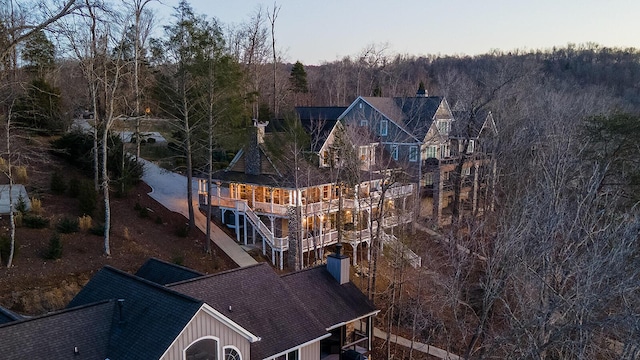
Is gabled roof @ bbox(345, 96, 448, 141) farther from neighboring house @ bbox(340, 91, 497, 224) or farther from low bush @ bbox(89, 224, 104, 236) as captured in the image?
low bush @ bbox(89, 224, 104, 236)

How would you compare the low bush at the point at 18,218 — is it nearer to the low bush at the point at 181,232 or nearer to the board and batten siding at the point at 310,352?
the low bush at the point at 181,232

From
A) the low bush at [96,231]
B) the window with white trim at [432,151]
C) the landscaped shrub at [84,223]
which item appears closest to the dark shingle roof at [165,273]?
the low bush at [96,231]

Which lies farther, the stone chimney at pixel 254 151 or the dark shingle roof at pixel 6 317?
the stone chimney at pixel 254 151

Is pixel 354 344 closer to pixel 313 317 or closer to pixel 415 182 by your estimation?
pixel 313 317

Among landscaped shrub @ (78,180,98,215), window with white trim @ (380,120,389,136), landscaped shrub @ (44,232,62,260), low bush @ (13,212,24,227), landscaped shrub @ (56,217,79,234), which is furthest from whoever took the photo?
window with white trim @ (380,120,389,136)

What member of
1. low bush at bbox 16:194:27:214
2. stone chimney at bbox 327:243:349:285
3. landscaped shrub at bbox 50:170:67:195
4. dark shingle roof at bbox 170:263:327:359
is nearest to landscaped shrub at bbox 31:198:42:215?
low bush at bbox 16:194:27:214

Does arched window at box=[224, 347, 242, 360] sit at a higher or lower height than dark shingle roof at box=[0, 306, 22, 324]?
lower
